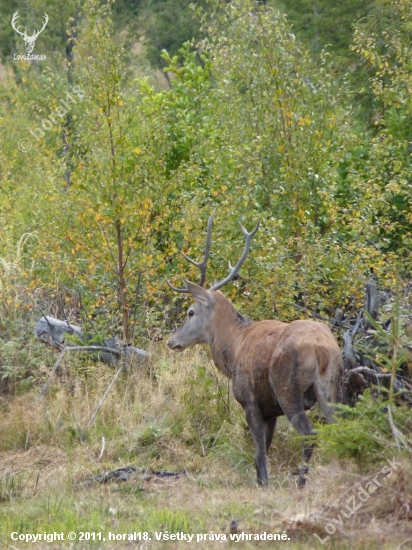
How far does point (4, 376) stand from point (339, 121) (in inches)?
224

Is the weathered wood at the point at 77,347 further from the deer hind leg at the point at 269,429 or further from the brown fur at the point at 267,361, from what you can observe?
the deer hind leg at the point at 269,429

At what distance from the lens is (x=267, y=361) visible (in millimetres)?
8797

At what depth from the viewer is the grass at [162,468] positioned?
20.8 feet

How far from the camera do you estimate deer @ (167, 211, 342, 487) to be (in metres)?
8.36

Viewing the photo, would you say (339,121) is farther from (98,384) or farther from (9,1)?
(9,1)

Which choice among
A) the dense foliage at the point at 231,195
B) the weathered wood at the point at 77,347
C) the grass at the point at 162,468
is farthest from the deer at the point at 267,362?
the weathered wood at the point at 77,347

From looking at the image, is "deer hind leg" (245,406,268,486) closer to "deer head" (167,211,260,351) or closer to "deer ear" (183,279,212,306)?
→ "deer head" (167,211,260,351)

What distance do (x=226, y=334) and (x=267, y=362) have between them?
1.04 m

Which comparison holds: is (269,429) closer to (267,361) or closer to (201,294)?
(267,361)

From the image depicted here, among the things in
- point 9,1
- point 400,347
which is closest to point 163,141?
point 400,347

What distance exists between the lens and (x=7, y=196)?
21.2 metres

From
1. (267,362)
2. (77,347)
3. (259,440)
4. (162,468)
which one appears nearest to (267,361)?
(267,362)

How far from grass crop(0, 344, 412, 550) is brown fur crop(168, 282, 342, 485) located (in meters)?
0.54

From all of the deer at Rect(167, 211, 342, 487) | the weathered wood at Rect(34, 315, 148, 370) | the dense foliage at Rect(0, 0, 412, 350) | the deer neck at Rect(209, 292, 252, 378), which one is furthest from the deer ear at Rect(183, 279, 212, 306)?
the weathered wood at Rect(34, 315, 148, 370)
